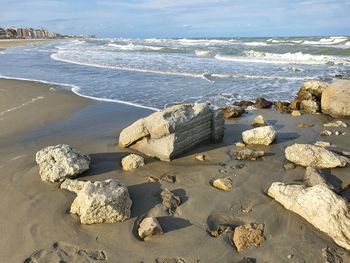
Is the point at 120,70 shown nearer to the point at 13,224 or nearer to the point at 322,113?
the point at 322,113

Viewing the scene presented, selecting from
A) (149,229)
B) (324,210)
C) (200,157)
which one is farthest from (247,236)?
(200,157)

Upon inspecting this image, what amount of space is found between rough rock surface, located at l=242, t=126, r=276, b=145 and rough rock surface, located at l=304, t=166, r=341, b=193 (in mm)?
1599

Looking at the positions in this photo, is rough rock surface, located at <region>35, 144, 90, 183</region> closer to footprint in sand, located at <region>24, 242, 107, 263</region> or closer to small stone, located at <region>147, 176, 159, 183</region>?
small stone, located at <region>147, 176, 159, 183</region>

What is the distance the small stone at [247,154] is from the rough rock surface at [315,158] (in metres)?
0.55

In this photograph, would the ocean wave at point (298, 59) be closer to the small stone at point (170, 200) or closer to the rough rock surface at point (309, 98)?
the rough rock surface at point (309, 98)

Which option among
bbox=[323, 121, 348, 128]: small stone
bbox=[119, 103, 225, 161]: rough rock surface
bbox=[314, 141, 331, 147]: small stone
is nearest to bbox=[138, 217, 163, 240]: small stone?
bbox=[119, 103, 225, 161]: rough rock surface

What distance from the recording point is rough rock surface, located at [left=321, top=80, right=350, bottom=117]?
8703 millimetres

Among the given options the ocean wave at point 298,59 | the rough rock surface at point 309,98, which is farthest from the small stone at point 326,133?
the ocean wave at point 298,59

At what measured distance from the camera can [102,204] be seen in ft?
13.2

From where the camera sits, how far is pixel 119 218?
13.5 ft

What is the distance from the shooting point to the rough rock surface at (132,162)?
5586 mm

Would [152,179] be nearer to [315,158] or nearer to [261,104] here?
[315,158]

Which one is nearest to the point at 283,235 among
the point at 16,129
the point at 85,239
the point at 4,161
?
the point at 85,239

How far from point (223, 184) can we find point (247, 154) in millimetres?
1232
